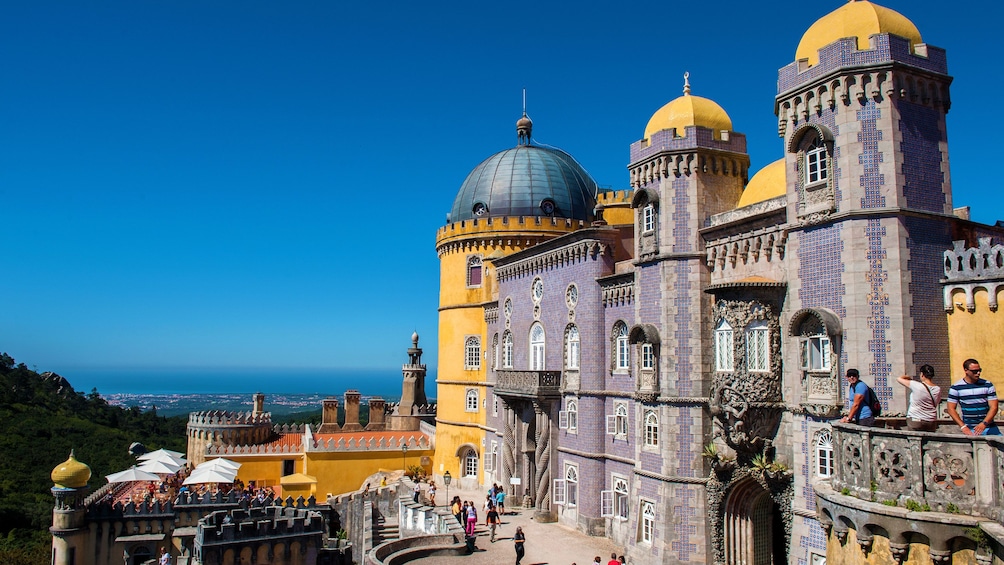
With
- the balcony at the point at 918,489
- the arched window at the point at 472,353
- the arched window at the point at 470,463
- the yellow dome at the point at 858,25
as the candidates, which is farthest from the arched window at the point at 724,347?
the arched window at the point at 470,463

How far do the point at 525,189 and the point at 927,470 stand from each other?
33243 mm

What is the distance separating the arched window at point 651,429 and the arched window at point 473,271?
1841 cm

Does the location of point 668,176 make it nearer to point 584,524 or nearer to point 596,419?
point 596,419

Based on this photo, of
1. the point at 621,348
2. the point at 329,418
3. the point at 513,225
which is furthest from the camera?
the point at 329,418

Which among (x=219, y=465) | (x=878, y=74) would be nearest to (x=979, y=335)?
(x=878, y=74)

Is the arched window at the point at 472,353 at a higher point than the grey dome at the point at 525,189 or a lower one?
lower

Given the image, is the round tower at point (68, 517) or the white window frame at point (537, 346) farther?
the white window frame at point (537, 346)

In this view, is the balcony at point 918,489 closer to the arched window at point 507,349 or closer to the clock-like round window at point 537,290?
the clock-like round window at point 537,290

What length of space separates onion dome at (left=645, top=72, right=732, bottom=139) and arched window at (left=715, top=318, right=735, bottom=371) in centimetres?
654

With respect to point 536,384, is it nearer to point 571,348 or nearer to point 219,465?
point 571,348

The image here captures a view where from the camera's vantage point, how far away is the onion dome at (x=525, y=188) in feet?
137

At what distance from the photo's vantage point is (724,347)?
2284cm

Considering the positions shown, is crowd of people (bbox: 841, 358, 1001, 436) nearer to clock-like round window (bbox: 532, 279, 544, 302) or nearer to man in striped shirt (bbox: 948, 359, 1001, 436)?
man in striped shirt (bbox: 948, 359, 1001, 436)

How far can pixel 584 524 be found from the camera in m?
29.9
